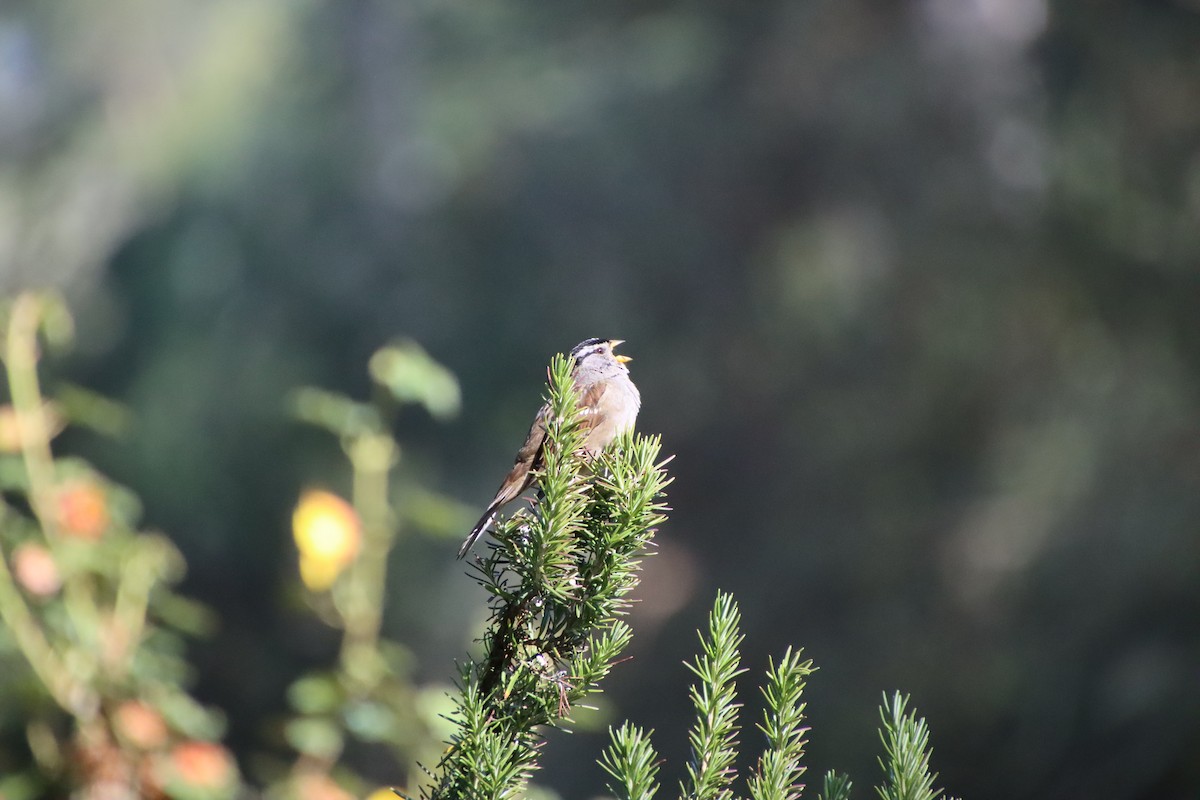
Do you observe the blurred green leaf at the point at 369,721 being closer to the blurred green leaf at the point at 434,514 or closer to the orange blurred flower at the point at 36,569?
the blurred green leaf at the point at 434,514

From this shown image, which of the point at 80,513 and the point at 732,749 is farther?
the point at 80,513

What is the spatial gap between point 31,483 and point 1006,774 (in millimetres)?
3060

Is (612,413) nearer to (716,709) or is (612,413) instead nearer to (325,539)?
(325,539)

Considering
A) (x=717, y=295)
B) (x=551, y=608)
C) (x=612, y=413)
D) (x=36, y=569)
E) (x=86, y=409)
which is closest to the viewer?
(x=551, y=608)

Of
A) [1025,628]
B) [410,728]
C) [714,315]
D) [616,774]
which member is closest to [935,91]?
[714,315]

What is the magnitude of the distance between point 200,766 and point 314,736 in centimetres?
23

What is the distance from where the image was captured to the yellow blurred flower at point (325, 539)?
1.78 metres

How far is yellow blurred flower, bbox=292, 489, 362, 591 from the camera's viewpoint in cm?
178

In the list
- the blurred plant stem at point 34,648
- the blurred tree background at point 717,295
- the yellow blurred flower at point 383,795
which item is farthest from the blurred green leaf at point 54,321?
the blurred tree background at point 717,295

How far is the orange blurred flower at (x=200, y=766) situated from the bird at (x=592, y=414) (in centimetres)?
57

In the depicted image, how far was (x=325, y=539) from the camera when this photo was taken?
178 centimetres

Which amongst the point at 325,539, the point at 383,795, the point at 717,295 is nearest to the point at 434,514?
the point at 325,539

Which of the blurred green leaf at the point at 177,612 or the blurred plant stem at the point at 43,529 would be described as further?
the blurred green leaf at the point at 177,612

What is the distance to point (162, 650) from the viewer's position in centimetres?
205
